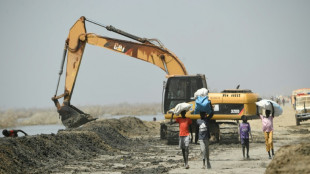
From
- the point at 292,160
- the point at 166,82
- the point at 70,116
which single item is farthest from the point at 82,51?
the point at 292,160

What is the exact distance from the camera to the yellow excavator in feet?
76.8

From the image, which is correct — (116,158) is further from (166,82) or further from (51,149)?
(166,82)

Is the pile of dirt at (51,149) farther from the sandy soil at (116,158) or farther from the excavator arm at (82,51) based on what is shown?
the excavator arm at (82,51)

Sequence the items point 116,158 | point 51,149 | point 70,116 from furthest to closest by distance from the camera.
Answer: point 70,116 → point 116,158 → point 51,149

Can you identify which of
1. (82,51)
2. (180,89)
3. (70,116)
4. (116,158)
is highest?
(82,51)

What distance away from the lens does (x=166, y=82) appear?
2480cm

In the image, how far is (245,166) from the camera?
1515 cm

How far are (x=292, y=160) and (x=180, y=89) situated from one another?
1540 centimetres

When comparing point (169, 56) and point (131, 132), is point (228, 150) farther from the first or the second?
point (131, 132)

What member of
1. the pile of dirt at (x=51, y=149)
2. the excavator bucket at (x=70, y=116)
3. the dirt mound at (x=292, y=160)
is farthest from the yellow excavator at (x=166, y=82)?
the dirt mound at (x=292, y=160)

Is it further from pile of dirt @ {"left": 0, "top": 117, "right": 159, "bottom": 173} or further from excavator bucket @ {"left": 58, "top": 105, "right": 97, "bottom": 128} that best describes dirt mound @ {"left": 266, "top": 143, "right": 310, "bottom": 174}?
excavator bucket @ {"left": 58, "top": 105, "right": 97, "bottom": 128}

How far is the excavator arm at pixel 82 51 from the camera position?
2902 centimetres

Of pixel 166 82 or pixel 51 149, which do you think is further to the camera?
pixel 166 82

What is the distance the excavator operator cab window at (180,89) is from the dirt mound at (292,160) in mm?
14681
